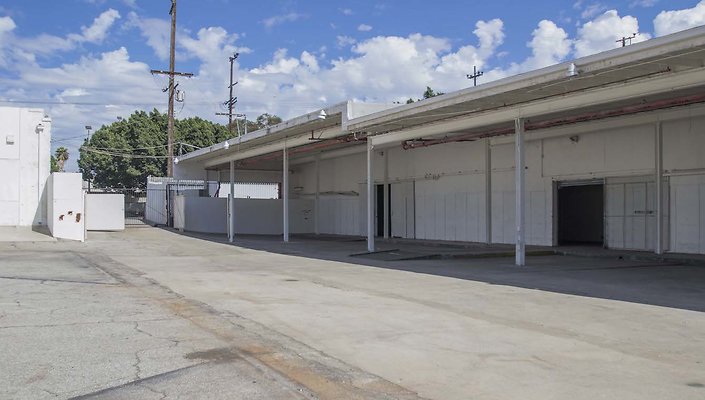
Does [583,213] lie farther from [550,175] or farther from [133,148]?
[133,148]

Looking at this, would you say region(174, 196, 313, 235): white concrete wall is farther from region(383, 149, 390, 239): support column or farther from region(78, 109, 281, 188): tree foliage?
region(78, 109, 281, 188): tree foliage

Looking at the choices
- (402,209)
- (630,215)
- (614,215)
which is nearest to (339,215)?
(402,209)

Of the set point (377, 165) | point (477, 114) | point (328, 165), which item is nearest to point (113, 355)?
point (477, 114)

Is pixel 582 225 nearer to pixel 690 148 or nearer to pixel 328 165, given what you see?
pixel 690 148

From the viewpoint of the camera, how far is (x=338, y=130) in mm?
23547

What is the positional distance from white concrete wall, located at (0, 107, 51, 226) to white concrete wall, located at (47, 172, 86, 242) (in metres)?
2.35

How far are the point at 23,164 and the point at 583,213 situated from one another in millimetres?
24285

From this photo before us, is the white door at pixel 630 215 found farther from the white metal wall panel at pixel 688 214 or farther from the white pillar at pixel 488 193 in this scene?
the white pillar at pixel 488 193

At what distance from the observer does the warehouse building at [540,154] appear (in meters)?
14.4

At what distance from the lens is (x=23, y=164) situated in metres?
27.0

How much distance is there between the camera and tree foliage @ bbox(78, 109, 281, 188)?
188 feet

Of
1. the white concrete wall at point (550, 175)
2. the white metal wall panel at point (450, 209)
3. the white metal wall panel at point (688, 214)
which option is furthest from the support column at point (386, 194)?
the white metal wall panel at point (688, 214)

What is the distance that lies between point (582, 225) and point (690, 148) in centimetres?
899

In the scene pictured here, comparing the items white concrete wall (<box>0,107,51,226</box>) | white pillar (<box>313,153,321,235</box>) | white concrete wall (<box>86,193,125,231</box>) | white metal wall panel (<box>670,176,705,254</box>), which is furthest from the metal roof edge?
white pillar (<box>313,153,321,235</box>)
